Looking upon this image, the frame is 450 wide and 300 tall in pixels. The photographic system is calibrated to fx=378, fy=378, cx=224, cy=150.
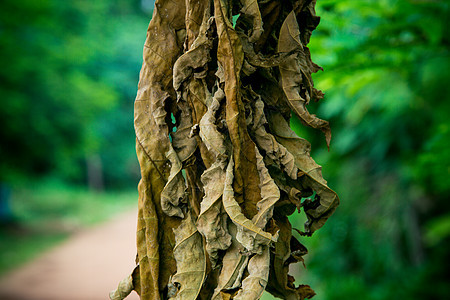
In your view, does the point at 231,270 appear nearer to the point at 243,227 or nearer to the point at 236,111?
the point at 243,227

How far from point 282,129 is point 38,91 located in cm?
1014

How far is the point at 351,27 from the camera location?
214 cm

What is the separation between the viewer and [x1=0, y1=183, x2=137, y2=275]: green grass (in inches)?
349

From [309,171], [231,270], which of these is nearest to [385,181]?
[309,171]

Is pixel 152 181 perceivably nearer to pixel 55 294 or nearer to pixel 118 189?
pixel 55 294

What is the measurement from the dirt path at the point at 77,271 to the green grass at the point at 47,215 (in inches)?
16.9

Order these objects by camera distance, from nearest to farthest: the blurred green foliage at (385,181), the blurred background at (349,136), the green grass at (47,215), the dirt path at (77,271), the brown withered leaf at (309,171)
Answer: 1. the brown withered leaf at (309,171)
2. the blurred background at (349,136)
3. the blurred green foliage at (385,181)
4. the dirt path at (77,271)
5. the green grass at (47,215)

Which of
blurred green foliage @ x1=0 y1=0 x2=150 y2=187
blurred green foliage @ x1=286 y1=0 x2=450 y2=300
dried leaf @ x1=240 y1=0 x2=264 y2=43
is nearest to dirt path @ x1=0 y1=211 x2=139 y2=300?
blurred green foliage @ x1=0 y1=0 x2=150 y2=187

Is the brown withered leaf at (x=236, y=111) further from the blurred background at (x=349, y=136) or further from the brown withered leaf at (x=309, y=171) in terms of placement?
the blurred background at (x=349, y=136)

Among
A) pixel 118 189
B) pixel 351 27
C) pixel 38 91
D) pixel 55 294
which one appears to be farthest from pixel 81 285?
pixel 118 189

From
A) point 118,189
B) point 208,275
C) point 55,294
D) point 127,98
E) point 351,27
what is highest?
point 127,98

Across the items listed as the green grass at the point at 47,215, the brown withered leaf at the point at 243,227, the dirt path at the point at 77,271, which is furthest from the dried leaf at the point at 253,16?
the green grass at the point at 47,215

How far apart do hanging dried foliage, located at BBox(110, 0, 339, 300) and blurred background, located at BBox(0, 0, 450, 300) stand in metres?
0.78

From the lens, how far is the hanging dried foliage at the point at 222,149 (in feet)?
2.51
